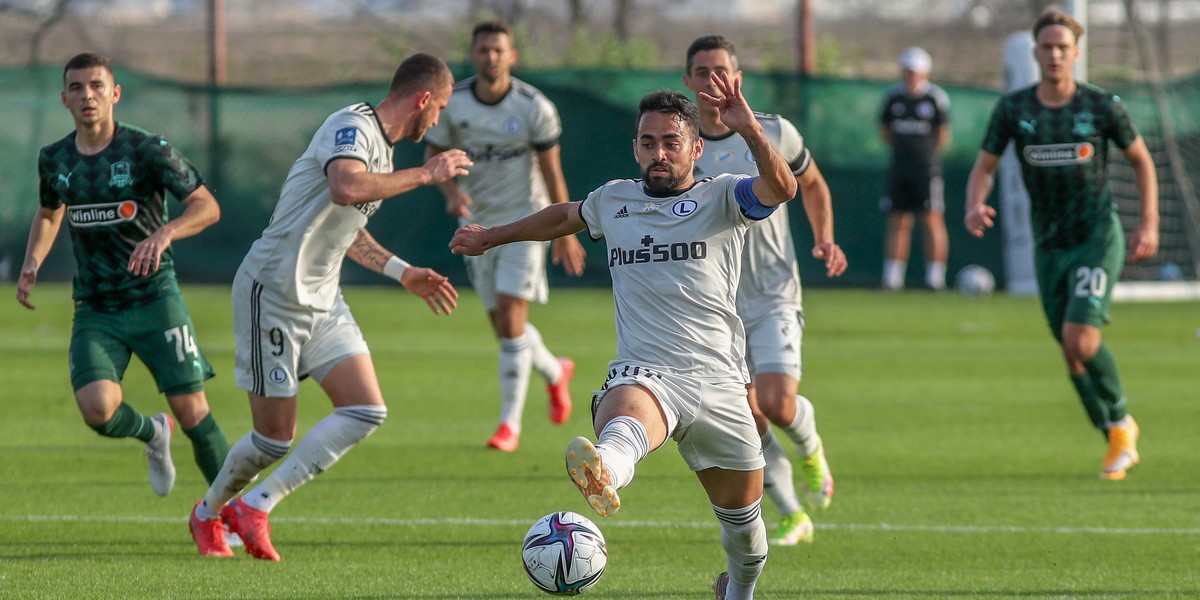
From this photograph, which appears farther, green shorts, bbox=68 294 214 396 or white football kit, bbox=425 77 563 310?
white football kit, bbox=425 77 563 310

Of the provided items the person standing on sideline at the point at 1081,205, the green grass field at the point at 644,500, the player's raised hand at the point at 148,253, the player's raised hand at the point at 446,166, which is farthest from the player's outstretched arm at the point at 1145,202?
the player's raised hand at the point at 148,253

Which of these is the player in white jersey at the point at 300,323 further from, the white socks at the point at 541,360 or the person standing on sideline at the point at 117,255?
the white socks at the point at 541,360

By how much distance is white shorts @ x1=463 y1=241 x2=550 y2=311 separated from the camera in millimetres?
10016

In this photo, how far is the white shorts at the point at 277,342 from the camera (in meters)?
6.62

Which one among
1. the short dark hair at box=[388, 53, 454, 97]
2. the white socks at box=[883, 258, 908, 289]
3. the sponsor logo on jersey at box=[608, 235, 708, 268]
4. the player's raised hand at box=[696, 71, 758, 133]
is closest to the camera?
the player's raised hand at box=[696, 71, 758, 133]

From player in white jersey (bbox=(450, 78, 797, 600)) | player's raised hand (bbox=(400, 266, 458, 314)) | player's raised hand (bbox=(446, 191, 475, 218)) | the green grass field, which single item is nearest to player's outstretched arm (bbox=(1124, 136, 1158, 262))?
the green grass field

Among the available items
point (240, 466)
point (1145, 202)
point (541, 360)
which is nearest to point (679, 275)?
point (240, 466)

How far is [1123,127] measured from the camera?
342 inches

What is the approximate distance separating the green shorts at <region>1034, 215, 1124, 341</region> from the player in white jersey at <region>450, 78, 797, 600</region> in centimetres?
375

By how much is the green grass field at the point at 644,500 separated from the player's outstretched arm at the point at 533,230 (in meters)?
1.32

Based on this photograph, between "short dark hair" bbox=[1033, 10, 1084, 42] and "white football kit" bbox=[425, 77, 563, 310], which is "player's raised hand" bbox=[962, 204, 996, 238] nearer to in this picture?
"short dark hair" bbox=[1033, 10, 1084, 42]

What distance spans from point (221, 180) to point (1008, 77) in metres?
10.4

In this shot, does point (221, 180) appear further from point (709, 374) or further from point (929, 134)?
point (709, 374)

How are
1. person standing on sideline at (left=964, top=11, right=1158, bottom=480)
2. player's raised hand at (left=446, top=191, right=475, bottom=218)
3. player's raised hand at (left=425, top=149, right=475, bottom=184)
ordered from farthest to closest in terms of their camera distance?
player's raised hand at (left=446, top=191, right=475, bottom=218)
person standing on sideline at (left=964, top=11, right=1158, bottom=480)
player's raised hand at (left=425, top=149, right=475, bottom=184)
